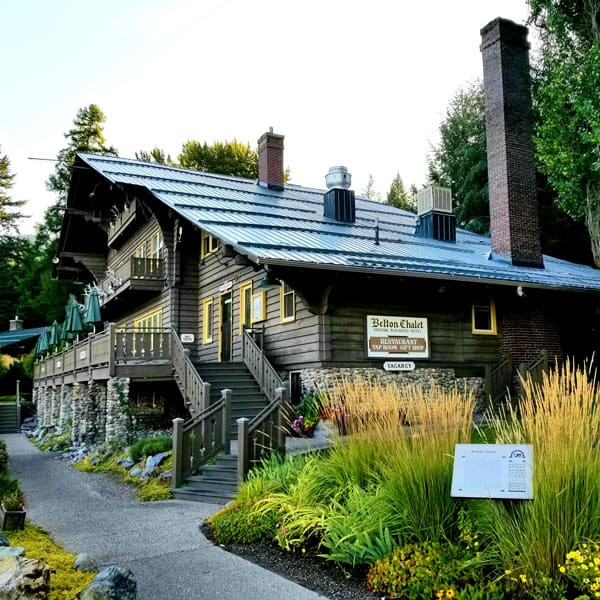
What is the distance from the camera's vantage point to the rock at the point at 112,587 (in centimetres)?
457

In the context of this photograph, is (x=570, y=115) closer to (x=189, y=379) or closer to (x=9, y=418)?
(x=189, y=379)

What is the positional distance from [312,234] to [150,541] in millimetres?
10088

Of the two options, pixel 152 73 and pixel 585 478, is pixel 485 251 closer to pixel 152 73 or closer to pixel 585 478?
pixel 152 73

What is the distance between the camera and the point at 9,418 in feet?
102

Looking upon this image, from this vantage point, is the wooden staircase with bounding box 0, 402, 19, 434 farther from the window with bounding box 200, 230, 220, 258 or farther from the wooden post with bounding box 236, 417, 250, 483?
the wooden post with bounding box 236, 417, 250, 483

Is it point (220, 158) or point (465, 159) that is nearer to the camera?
point (465, 159)

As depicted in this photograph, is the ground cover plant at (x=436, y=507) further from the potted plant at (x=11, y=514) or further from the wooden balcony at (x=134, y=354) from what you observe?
the wooden balcony at (x=134, y=354)

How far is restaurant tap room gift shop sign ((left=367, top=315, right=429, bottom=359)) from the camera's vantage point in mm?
14203

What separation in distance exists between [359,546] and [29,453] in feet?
59.3

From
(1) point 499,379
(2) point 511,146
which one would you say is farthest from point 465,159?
(1) point 499,379

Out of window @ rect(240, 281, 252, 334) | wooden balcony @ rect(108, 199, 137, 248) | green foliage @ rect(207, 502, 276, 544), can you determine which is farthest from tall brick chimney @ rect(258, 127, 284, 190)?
green foliage @ rect(207, 502, 276, 544)

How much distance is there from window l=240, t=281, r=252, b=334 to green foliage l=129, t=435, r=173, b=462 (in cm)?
424

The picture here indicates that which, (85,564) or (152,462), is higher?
(85,564)

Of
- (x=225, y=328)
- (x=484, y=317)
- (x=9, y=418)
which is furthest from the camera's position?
(x=9, y=418)
